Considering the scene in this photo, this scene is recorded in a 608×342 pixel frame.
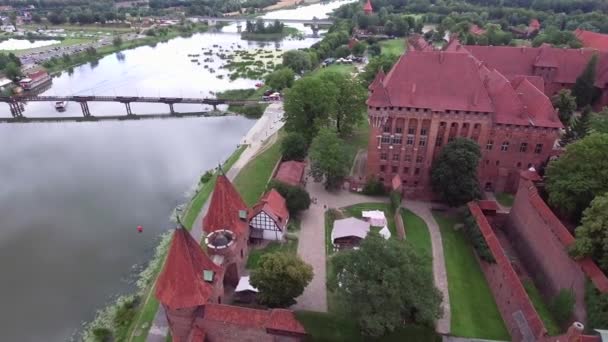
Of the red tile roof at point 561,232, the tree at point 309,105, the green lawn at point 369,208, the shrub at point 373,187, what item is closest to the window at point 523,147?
the red tile roof at point 561,232

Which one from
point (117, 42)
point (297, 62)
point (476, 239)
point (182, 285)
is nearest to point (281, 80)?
point (297, 62)

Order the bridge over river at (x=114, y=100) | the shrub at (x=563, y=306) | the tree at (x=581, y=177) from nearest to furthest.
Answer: the shrub at (x=563, y=306)
the tree at (x=581, y=177)
the bridge over river at (x=114, y=100)

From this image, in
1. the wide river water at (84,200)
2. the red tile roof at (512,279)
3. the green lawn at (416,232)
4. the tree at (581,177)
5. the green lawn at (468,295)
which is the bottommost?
the wide river water at (84,200)

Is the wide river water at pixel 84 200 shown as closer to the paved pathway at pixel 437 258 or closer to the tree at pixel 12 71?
the tree at pixel 12 71

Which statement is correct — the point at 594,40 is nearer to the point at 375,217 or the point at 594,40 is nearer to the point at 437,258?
the point at 375,217

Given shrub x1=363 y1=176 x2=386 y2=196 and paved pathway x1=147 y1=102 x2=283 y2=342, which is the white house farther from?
shrub x1=363 y1=176 x2=386 y2=196

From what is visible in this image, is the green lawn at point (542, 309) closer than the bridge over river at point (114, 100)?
Yes

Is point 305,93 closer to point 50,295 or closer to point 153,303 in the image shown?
point 153,303

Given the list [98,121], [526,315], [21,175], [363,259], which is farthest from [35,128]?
[526,315]
